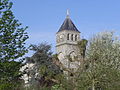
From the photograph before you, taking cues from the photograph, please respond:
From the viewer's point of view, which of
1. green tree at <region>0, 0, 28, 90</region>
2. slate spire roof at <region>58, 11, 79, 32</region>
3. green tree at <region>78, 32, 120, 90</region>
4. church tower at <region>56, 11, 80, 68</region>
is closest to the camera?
green tree at <region>0, 0, 28, 90</region>

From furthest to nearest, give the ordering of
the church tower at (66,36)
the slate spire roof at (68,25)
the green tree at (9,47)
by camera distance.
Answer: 1. the slate spire roof at (68,25)
2. the church tower at (66,36)
3. the green tree at (9,47)

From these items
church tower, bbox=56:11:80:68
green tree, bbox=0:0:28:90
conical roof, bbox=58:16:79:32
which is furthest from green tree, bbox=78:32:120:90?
conical roof, bbox=58:16:79:32

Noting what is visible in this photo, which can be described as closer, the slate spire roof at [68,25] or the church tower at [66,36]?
the church tower at [66,36]

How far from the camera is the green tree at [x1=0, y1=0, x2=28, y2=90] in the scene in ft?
41.8

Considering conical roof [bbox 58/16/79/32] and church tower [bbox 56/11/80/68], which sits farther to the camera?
conical roof [bbox 58/16/79/32]

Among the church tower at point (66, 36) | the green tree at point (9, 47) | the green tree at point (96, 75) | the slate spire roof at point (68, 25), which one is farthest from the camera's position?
the slate spire roof at point (68, 25)

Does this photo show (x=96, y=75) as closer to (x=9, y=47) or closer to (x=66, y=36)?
(x=9, y=47)

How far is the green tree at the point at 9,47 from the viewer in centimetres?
1275

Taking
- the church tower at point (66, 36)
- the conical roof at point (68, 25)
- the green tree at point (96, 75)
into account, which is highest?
the conical roof at point (68, 25)

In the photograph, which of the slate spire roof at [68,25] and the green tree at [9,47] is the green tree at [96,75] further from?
the slate spire roof at [68,25]

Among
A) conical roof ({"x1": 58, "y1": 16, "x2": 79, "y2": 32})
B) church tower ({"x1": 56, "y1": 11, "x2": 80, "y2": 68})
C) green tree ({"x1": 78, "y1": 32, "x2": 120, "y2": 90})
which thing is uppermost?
conical roof ({"x1": 58, "y1": 16, "x2": 79, "y2": 32})

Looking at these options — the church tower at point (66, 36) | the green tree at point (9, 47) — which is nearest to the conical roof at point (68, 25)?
the church tower at point (66, 36)

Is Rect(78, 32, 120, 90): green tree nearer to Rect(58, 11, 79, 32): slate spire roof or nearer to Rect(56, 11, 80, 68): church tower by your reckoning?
Rect(56, 11, 80, 68): church tower

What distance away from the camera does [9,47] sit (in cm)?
1302
